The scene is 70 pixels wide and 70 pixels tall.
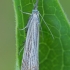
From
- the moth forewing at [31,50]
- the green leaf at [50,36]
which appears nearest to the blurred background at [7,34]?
the moth forewing at [31,50]

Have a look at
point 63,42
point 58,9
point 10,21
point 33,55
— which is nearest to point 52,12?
point 58,9

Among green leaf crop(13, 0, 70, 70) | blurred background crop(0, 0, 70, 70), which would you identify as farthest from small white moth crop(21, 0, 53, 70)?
blurred background crop(0, 0, 70, 70)

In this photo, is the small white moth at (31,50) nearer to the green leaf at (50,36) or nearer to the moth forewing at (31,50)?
the moth forewing at (31,50)

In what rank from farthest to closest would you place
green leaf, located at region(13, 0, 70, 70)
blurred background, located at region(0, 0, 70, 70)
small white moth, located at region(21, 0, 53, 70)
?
blurred background, located at region(0, 0, 70, 70) → small white moth, located at region(21, 0, 53, 70) → green leaf, located at region(13, 0, 70, 70)

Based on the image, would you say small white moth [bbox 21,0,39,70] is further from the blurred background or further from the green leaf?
the blurred background

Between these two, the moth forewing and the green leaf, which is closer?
the green leaf

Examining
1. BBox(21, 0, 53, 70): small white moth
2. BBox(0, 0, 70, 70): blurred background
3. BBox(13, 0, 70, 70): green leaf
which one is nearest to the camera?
BBox(13, 0, 70, 70): green leaf

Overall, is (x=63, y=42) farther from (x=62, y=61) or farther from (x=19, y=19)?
(x=19, y=19)
